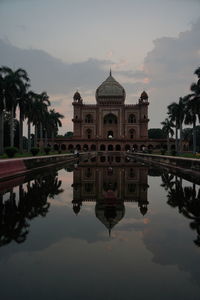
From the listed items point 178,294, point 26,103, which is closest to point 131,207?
point 178,294

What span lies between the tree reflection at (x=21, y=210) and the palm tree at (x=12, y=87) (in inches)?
865

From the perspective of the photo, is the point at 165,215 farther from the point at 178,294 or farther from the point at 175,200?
the point at 178,294

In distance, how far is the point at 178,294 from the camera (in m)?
2.79

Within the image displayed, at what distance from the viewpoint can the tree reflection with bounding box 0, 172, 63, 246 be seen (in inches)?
182

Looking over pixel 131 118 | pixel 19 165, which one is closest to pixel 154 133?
pixel 131 118

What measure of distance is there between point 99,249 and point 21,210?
307 cm

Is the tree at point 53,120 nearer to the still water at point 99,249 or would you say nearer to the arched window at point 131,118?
the arched window at point 131,118

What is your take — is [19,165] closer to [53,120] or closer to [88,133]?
[53,120]

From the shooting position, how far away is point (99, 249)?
3.93 m

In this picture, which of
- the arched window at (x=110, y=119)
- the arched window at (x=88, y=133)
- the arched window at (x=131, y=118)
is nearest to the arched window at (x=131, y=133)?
the arched window at (x=131, y=118)

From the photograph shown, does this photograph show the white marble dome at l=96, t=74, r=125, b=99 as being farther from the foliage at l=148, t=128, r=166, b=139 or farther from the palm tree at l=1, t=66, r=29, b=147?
the palm tree at l=1, t=66, r=29, b=147

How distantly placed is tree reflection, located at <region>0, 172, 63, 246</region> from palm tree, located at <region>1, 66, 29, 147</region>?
22.0 meters

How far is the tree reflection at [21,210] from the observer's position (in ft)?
15.1

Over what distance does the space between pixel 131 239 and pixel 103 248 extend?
2.10ft
